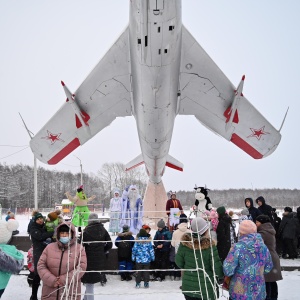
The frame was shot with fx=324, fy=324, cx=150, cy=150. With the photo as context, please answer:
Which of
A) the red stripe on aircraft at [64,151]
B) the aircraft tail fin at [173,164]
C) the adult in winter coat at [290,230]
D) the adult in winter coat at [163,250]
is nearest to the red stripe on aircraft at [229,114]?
the adult in winter coat at [290,230]

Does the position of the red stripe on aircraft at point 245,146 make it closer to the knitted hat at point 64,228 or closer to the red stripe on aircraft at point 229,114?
the red stripe on aircraft at point 229,114

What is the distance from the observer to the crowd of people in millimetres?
3225

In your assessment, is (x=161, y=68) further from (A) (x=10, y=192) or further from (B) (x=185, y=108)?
(A) (x=10, y=192)

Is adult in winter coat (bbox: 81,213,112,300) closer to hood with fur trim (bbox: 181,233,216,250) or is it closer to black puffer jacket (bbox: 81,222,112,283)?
black puffer jacket (bbox: 81,222,112,283)

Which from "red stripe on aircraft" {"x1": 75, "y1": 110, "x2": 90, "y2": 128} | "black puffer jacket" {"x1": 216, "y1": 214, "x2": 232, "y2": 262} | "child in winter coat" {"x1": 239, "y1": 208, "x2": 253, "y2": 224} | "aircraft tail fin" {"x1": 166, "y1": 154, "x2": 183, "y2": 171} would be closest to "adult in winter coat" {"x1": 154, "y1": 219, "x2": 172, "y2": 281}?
"black puffer jacket" {"x1": 216, "y1": 214, "x2": 232, "y2": 262}

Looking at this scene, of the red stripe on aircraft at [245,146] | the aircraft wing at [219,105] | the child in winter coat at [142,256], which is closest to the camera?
the child in winter coat at [142,256]

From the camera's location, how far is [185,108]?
9.15 metres

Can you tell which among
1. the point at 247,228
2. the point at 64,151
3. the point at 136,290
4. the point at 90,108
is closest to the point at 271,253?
the point at 247,228

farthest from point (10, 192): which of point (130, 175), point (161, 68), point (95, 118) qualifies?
point (161, 68)

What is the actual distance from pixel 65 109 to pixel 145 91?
305 centimetres

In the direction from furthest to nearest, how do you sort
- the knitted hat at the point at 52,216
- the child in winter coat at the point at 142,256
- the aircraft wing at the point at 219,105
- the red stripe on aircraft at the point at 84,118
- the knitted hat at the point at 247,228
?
the red stripe on aircraft at the point at 84,118
the aircraft wing at the point at 219,105
the child in winter coat at the point at 142,256
the knitted hat at the point at 52,216
the knitted hat at the point at 247,228

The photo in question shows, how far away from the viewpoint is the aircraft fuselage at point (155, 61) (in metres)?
5.04

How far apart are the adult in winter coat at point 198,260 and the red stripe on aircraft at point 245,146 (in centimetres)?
601

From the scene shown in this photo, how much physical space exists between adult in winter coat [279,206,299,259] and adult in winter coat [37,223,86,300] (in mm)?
5683
